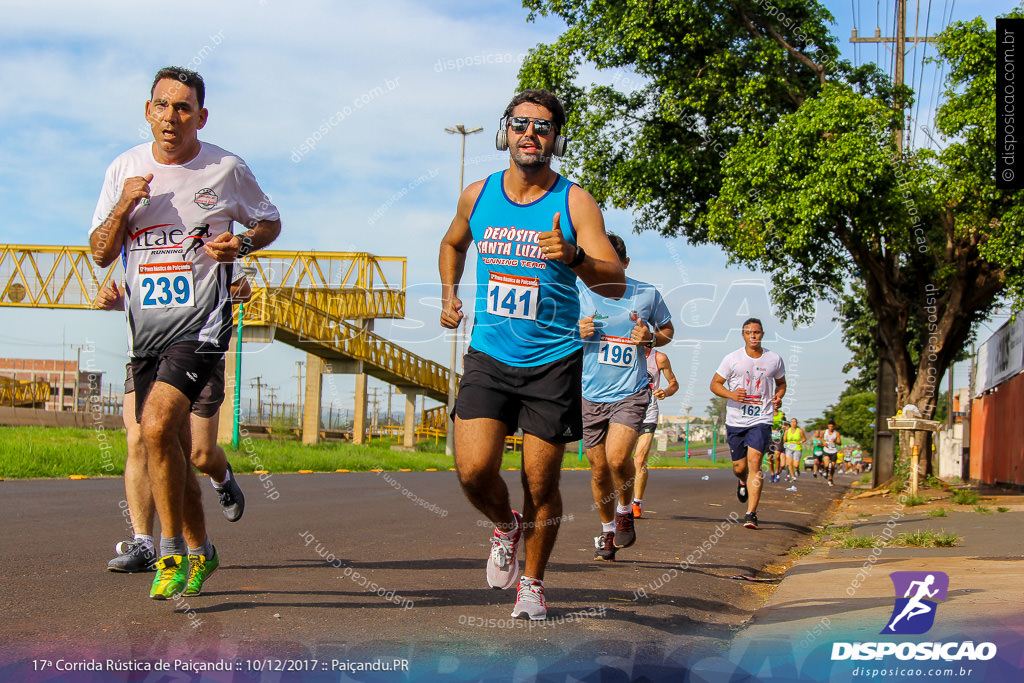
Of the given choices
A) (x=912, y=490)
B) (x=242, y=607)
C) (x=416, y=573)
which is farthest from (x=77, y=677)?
(x=912, y=490)

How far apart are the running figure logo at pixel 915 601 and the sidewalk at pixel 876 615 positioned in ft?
0.12

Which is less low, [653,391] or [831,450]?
[653,391]

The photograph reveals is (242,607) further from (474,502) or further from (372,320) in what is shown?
(372,320)

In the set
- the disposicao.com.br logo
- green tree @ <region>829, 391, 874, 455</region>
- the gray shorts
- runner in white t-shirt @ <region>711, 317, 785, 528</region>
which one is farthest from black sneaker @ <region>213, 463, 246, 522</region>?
green tree @ <region>829, 391, 874, 455</region>

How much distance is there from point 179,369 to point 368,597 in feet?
4.81

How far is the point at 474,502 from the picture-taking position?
4.76m

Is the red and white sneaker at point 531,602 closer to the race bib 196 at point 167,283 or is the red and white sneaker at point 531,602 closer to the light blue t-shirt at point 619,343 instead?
the race bib 196 at point 167,283

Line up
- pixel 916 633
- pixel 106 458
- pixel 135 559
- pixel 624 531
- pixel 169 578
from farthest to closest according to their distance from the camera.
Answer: pixel 106 458
pixel 624 531
pixel 135 559
pixel 169 578
pixel 916 633

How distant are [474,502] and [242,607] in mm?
1131

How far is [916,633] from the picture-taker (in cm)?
426

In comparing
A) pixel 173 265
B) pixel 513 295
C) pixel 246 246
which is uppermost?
pixel 246 246

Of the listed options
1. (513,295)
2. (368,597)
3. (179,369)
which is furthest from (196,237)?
(368,597)

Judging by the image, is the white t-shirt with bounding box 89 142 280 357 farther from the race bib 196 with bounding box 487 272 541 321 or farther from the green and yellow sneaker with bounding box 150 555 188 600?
the race bib 196 with bounding box 487 272 541 321

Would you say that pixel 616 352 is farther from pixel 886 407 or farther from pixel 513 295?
pixel 886 407
